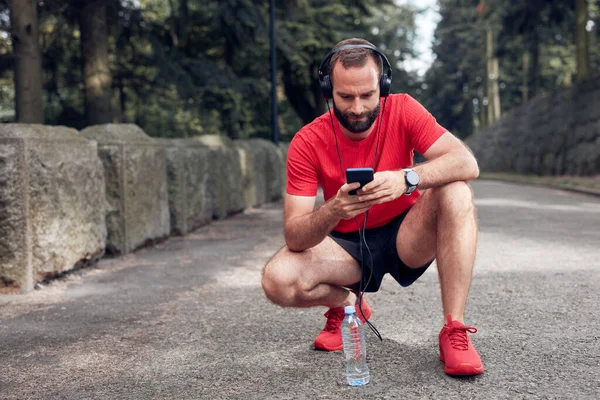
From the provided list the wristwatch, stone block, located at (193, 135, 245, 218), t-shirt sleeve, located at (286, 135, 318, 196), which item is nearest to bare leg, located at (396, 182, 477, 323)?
the wristwatch

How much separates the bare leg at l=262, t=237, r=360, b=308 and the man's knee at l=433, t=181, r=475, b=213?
55cm

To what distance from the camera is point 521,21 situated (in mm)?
23359

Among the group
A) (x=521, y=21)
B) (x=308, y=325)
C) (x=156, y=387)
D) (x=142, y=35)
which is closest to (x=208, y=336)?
(x=308, y=325)

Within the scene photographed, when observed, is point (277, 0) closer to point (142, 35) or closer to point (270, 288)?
point (142, 35)

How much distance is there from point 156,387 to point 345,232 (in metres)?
1.12

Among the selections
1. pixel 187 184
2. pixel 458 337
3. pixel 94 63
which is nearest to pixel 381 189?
pixel 458 337

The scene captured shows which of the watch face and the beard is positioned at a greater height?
the beard

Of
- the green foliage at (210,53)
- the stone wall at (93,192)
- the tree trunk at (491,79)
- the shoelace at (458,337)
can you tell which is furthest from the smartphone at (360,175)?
the tree trunk at (491,79)

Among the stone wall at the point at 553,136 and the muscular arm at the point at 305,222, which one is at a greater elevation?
the stone wall at the point at 553,136

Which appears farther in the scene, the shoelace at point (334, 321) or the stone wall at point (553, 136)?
the stone wall at point (553, 136)

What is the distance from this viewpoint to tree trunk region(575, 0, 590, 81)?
21.3 m

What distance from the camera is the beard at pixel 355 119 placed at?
3.23 metres

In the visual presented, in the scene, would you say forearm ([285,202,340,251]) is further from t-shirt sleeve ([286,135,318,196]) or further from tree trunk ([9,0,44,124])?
tree trunk ([9,0,44,124])

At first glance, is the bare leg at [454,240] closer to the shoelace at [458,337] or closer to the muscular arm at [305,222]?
the shoelace at [458,337]
